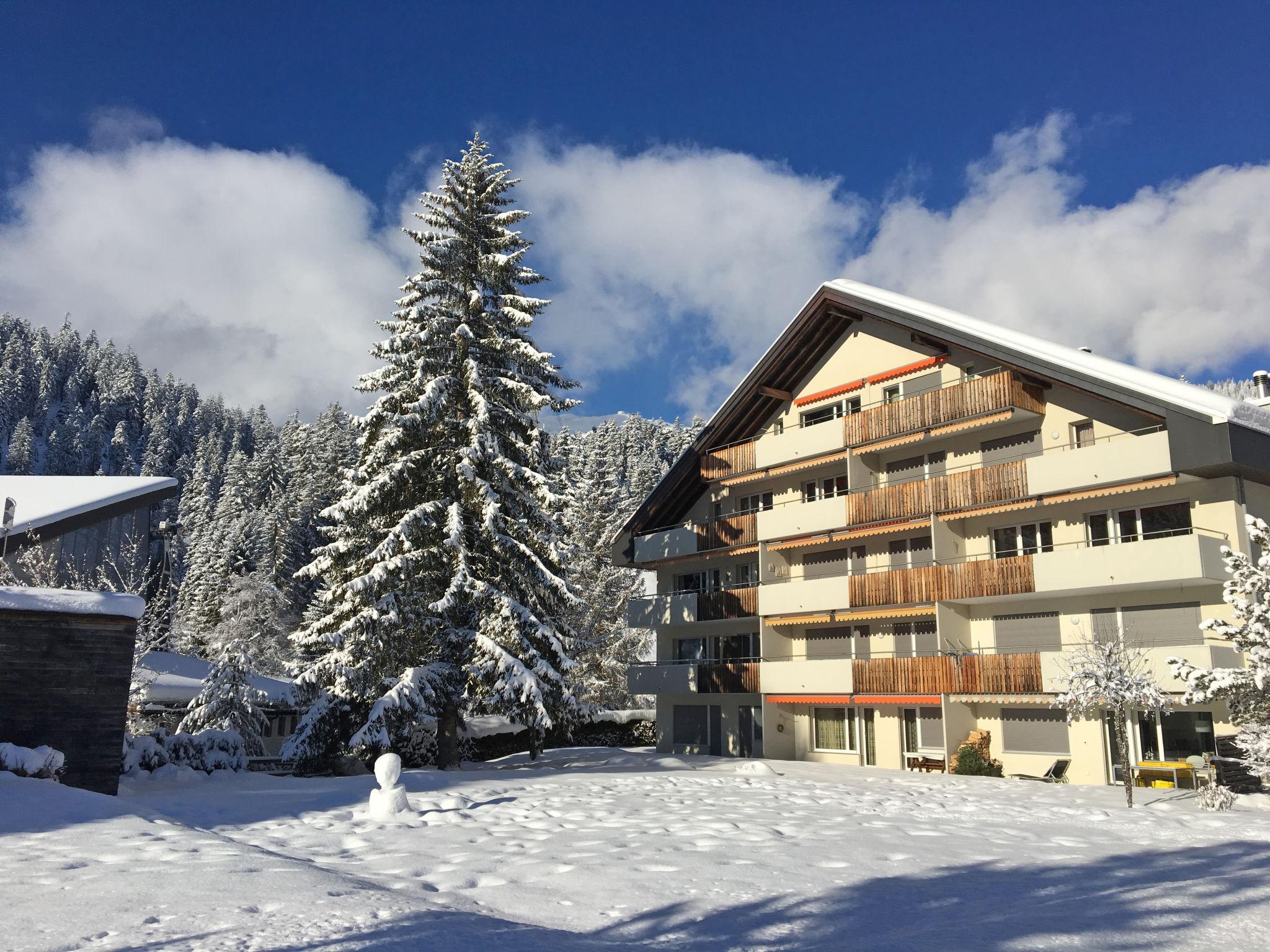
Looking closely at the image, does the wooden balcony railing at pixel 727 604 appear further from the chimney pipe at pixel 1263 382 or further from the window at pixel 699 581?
the chimney pipe at pixel 1263 382

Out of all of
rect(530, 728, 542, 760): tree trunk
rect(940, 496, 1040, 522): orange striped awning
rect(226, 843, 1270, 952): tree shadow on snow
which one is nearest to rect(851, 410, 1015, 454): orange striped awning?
rect(940, 496, 1040, 522): orange striped awning

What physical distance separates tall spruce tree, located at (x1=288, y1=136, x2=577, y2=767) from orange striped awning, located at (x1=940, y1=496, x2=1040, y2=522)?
1276cm

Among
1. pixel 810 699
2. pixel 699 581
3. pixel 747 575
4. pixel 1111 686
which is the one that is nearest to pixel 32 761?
pixel 1111 686

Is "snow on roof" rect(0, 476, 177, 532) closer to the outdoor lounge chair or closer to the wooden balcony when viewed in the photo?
the wooden balcony

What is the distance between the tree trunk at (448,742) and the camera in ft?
82.0

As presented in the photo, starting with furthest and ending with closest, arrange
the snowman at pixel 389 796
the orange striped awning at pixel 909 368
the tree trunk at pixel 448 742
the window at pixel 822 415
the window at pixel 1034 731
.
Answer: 1. the window at pixel 822 415
2. the orange striped awning at pixel 909 368
3. the window at pixel 1034 731
4. the tree trunk at pixel 448 742
5. the snowman at pixel 389 796

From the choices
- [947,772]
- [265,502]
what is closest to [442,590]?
[947,772]

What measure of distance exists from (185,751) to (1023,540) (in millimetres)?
24460

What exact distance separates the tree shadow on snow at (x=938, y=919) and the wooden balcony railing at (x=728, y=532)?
25.1 m

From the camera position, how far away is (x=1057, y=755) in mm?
26297

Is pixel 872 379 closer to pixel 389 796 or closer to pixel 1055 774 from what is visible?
pixel 1055 774

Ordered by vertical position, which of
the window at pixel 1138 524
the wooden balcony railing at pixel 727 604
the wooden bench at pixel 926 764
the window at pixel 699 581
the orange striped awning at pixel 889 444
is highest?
the orange striped awning at pixel 889 444

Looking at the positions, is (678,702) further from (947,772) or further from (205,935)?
(205,935)

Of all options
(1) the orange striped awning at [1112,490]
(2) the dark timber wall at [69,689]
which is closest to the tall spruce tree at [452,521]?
(2) the dark timber wall at [69,689]
